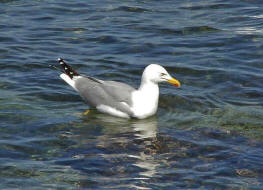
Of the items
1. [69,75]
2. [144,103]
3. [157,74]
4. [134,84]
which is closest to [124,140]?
[144,103]

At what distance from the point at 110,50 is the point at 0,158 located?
5.87m

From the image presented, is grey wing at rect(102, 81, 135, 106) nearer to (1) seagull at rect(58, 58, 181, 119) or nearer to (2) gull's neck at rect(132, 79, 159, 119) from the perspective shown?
(1) seagull at rect(58, 58, 181, 119)

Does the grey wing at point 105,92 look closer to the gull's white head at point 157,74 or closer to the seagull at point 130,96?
the seagull at point 130,96

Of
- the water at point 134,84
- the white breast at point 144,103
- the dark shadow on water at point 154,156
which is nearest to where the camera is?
the dark shadow on water at point 154,156

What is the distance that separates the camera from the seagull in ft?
36.5

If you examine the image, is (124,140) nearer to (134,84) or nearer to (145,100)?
(145,100)

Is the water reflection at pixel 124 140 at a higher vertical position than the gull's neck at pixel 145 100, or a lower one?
lower

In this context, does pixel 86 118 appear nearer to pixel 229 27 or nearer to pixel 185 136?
pixel 185 136

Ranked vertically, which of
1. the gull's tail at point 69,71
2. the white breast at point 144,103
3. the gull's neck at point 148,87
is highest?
the gull's tail at point 69,71

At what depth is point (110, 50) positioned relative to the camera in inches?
575

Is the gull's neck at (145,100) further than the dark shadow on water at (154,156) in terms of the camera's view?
Yes

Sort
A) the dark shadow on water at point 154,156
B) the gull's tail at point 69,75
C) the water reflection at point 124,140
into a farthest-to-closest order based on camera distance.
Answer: the gull's tail at point 69,75, the water reflection at point 124,140, the dark shadow on water at point 154,156

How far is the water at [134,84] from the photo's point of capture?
8.90 meters

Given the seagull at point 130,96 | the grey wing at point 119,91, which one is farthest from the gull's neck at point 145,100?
the grey wing at point 119,91
